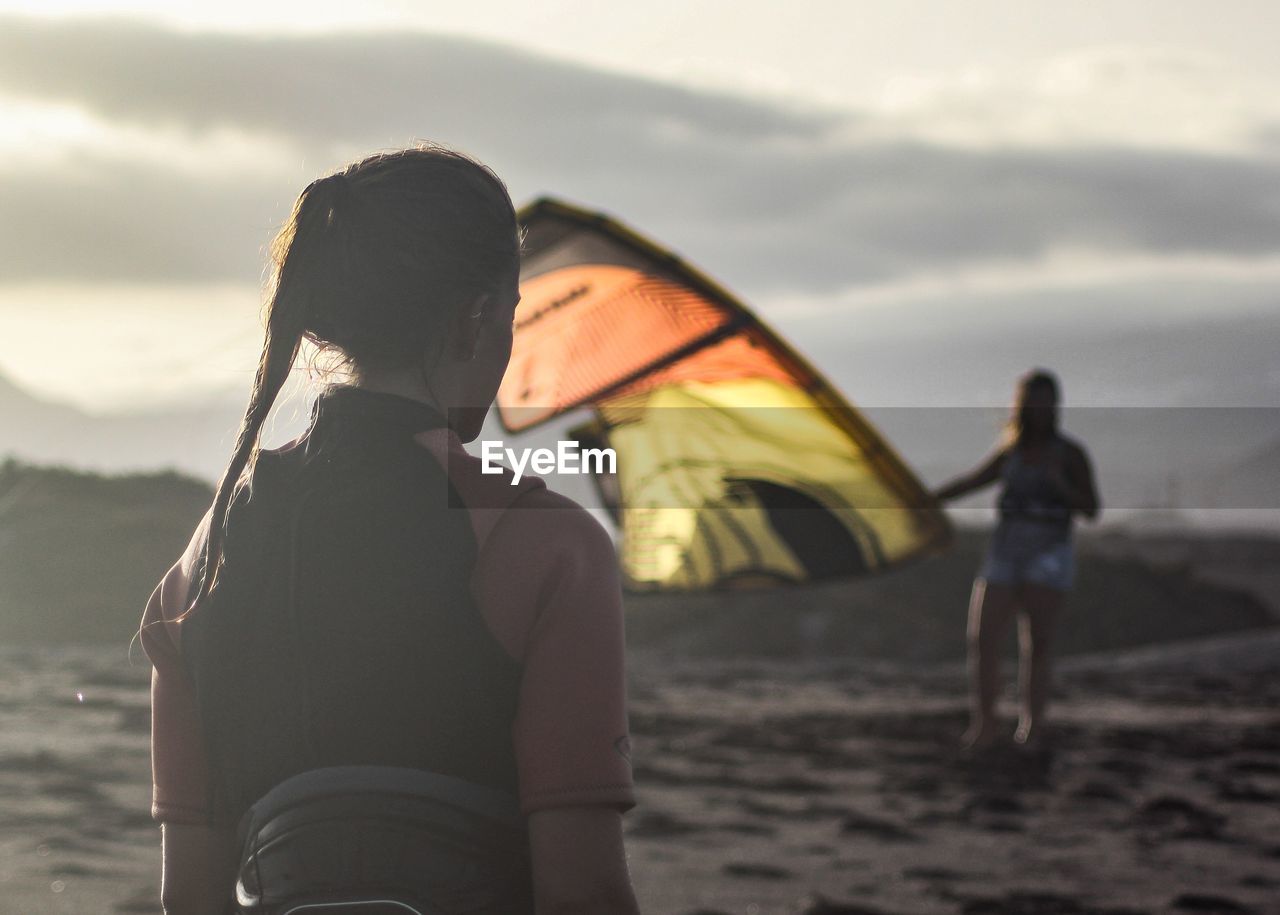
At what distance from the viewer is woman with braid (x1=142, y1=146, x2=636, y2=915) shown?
1210 millimetres

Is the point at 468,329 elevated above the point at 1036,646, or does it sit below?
above

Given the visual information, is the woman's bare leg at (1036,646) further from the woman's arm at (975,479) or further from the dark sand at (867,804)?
the woman's arm at (975,479)

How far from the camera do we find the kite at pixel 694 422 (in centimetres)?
367

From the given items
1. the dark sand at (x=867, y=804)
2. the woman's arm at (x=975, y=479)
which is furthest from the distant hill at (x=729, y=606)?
the woman's arm at (x=975, y=479)

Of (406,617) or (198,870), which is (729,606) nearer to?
(198,870)

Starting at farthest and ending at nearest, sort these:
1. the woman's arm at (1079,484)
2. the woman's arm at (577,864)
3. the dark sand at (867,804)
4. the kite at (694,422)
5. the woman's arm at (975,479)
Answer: the woman's arm at (1079,484) < the woman's arm at (975,479) < the dark sand at (867,804) < the kite at (694,422) < the woman's arm at (577,864)

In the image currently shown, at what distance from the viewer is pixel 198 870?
1.43 m

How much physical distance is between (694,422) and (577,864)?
9.75ft

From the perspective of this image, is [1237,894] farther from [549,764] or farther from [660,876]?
[549,764]

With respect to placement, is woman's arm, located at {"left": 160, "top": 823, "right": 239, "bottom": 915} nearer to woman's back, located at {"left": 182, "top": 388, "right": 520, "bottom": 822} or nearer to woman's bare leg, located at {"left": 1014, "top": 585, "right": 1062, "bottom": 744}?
woman's back, located at {"left": 182, "top": 388, "right": 520, "bottom": 822}

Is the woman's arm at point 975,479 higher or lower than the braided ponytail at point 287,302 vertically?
lower

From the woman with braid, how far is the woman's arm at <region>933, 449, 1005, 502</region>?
427 cm

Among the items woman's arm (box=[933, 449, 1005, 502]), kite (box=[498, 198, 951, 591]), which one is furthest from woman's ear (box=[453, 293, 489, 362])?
woman's arm (box=[933, 449, 1005, 502])

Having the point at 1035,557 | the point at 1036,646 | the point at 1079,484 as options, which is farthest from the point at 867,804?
the point at 1079,484
